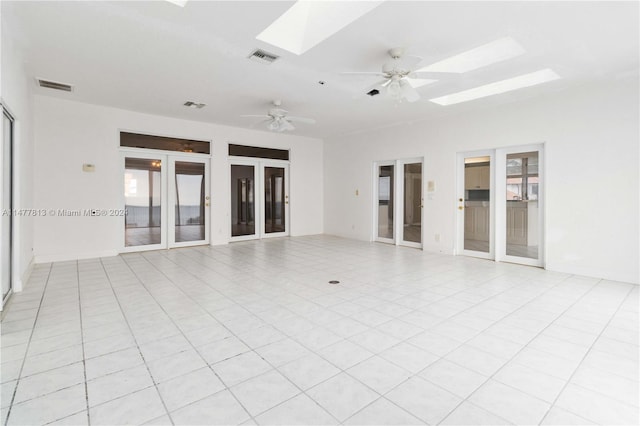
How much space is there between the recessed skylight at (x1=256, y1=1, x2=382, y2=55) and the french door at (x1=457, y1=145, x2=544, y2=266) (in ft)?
13.4

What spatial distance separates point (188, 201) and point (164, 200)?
1.76 feet

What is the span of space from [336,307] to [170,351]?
1.64 meters

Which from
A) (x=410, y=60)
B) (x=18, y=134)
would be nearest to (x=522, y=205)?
(x=410, y=60)

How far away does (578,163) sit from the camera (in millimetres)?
4758

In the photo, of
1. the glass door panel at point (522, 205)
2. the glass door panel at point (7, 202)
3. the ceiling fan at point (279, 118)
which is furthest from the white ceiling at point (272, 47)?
the glass door panel at point (522, 205)

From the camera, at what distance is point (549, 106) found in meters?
5.02

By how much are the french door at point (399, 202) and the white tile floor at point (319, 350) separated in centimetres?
295

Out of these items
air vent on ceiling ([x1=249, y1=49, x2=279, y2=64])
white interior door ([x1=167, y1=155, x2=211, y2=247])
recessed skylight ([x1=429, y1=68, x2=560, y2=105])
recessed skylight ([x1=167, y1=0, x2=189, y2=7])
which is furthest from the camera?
white interior door ([x1=167, y1=155, x2=211, y2=247])

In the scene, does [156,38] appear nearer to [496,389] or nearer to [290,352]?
[290,352]

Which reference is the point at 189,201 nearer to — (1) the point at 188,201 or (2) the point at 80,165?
(1) the point at 188,201

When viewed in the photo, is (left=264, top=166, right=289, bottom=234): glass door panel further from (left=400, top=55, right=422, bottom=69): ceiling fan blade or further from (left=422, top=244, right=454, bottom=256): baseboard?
(left=400, top=55, right=422, bottom=69): ceiling fan blade

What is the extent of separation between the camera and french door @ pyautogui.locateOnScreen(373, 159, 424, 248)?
284 inches

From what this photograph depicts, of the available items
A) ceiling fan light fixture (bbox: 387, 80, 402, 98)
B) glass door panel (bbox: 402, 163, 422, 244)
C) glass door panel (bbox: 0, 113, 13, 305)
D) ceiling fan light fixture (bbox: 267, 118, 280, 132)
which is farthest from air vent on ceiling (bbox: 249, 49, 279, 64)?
glass door panel (bbox: 402, 163, 422, 244)

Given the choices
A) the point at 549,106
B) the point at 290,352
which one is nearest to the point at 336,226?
the point at 549,106
